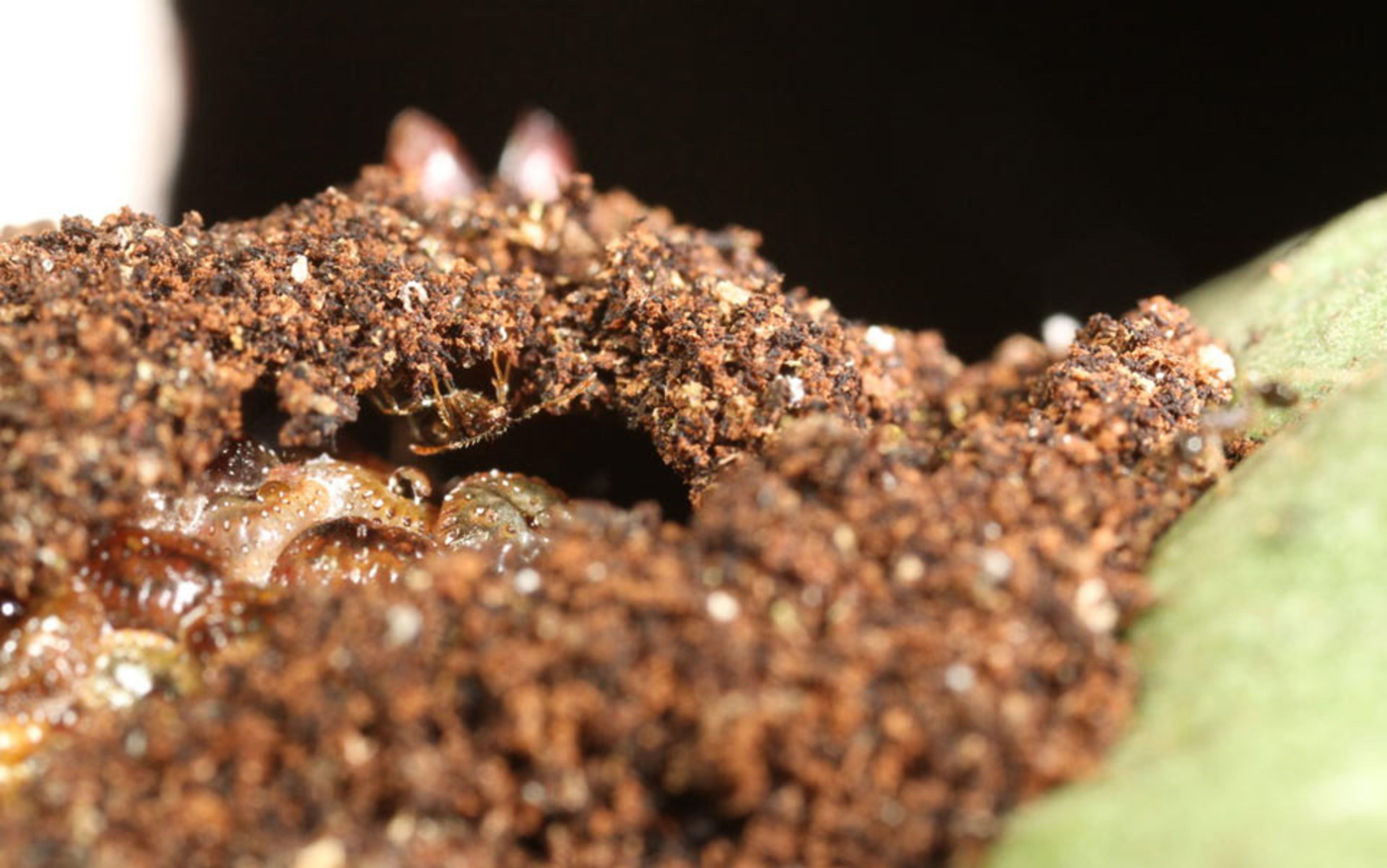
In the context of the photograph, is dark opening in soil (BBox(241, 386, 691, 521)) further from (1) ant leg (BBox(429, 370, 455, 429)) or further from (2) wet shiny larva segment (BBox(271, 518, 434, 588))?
(2) wet shiny larva segment (BBox(271, 518, 434, 588))

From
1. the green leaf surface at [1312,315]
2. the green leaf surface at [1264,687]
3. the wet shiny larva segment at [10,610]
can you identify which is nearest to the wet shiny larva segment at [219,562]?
the wet shiny larva segment at [10,610]

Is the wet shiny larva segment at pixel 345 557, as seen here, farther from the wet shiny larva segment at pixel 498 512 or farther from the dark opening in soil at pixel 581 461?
the dark opening in soil at pixel 581 461

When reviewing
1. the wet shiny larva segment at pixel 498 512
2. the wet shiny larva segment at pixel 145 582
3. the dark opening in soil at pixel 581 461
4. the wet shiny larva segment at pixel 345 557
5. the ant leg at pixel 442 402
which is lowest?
the wet shiny larva segment at pixel 145 582

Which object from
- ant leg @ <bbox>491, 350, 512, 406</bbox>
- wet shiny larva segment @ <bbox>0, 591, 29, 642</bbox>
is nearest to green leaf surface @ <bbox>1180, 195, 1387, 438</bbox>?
ant leg @ <bbox>491, 350, 512, 406</bbox>

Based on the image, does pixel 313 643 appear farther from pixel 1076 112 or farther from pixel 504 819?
pixel 1076 112

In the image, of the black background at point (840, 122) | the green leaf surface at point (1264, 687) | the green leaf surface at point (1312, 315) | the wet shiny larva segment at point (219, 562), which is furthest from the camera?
the black background at point (840, 122)

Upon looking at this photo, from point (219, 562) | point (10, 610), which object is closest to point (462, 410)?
point (219, 562)

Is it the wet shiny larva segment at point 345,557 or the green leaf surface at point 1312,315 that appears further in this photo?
the green leaf surface at point 1312,315

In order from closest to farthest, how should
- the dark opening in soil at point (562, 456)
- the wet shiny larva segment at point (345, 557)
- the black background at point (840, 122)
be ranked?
the wet shiny larva segment at point (345, 557), the dark opening in soil at point (562, 456), the black background at point (840, 122)
